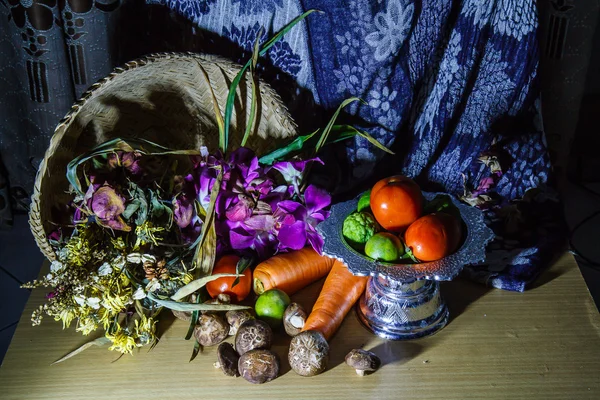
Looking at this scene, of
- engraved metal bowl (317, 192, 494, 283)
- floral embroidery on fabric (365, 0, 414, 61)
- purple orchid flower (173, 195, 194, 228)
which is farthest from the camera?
floral embroidery on fabric (365, 0, 414, 61)

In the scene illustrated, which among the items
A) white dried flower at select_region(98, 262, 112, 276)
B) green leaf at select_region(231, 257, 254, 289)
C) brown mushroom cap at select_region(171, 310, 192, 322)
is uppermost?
white dried flower at select_region(98, 262, 112, 276)

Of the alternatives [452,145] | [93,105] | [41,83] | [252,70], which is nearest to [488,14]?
[452,145]

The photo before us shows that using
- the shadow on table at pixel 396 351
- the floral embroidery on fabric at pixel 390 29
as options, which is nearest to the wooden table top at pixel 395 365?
the shadow on table at pixel 396 351

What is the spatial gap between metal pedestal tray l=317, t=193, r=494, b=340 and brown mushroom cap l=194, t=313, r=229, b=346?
0.21 meters

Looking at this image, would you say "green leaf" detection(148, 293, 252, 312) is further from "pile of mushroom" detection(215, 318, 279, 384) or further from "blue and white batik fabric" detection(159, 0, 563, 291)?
"blue and white batik fabric" detection(159, 0, 563, 291)

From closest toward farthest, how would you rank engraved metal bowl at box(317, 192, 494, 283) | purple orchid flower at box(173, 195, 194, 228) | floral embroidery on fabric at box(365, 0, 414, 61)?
engraved metal bowl at box(317, 192, 494, 283) < purple orchid flower at box(173, 195, 194, 228) < floral embroidery on fabric at box(365, 0, 414, 61)

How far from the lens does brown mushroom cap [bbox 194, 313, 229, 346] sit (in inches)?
39.2

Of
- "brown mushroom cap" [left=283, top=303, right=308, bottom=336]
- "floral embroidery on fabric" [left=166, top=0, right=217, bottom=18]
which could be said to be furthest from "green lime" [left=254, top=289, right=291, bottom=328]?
"floral embroidery on fabric" [left=166, top=0, right=217, bottom=18]

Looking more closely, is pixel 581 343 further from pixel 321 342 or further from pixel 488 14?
pixel 488 14

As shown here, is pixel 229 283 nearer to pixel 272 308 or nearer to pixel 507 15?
pixel 272 308

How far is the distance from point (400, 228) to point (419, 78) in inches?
16.6

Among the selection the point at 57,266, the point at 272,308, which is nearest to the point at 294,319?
the point at 272,308

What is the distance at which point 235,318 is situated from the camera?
1019 millimetres

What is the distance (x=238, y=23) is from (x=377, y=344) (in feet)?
2.22
